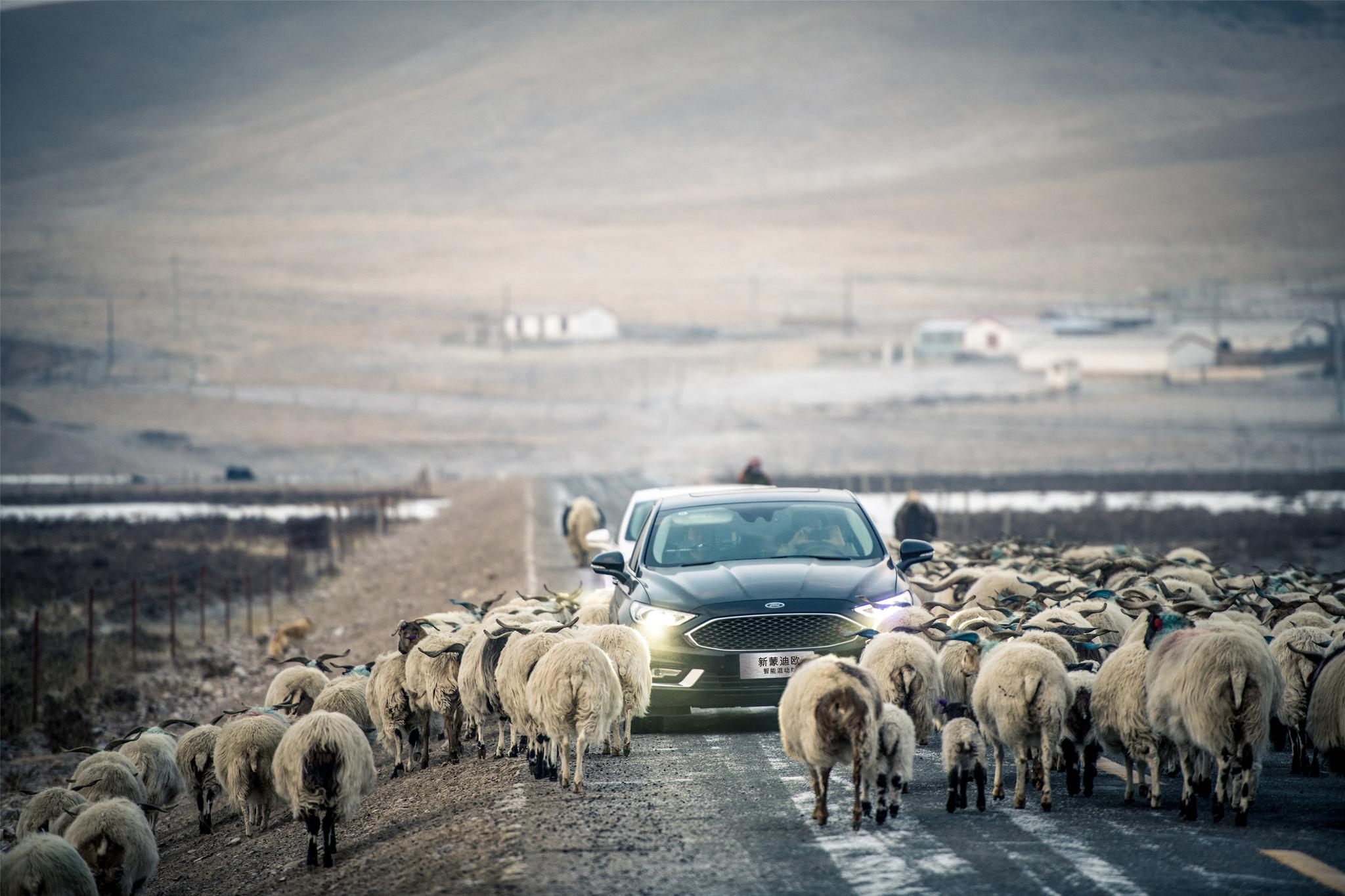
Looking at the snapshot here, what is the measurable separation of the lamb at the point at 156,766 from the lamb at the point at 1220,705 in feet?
25.9

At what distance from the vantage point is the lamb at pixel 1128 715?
9.34 metres

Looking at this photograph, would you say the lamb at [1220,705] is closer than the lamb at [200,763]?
Yes

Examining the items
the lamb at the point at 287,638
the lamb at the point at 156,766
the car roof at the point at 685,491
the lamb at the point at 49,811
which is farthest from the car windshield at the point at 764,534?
the lamb at the point at 287,638

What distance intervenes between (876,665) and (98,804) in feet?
18.6

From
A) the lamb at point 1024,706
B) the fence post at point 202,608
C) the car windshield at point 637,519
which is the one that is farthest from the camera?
the fence post at point 202,608

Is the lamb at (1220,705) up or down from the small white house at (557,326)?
down

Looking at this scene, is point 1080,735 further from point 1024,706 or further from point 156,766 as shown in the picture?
point 156,766

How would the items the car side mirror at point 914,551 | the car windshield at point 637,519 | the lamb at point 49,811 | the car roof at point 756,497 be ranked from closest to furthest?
1. the lamb at point 49,811
2. the car side mirror at point 914,551
3. the car roof at point 756,497
4. the car windshield at point 637,519

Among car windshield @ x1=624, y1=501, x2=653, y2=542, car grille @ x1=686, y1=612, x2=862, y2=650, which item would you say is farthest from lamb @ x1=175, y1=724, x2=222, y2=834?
car windshield @ x1=624, y1=501, x2=653, y2=542

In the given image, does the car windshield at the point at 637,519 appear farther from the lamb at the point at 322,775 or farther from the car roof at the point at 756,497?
the lamb at the point at 322,775

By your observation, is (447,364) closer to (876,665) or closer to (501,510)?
(501,510)

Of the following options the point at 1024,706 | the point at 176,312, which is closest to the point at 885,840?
the point at 1024,706

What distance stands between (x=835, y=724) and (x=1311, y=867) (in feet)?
8.66

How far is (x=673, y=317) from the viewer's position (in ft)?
626
